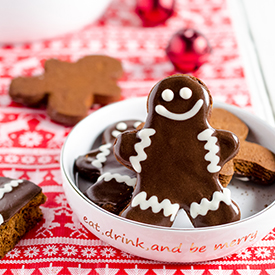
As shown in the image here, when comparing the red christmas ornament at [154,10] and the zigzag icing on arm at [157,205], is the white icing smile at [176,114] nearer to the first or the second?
the zigzag icing on arm at [157,205]

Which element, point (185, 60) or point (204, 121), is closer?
point (204, 121)

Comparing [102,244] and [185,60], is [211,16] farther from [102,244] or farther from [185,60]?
[102,244]

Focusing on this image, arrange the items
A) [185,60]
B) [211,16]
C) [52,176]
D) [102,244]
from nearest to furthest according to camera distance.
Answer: [102,244]
[52,176]
[185,60]
[211,16]

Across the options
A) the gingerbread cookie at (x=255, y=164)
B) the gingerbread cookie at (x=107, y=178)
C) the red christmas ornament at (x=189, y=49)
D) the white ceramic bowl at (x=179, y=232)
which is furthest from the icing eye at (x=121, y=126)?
the red christmas ornament at (x=189, y=49)

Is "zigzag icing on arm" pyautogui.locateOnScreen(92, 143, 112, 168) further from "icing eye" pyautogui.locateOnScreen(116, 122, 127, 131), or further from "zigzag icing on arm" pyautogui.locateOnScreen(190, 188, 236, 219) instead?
"zigzag icing on arm" pyautogui.locateOnScreen(190, 188, 236, 219)

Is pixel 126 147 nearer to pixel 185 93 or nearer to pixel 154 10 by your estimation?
pixel 185 93

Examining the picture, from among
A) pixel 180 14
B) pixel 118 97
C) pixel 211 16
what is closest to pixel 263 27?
Result: pixel 211 16

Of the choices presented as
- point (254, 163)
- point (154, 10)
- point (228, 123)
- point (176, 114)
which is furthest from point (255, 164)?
point (154, 10)
